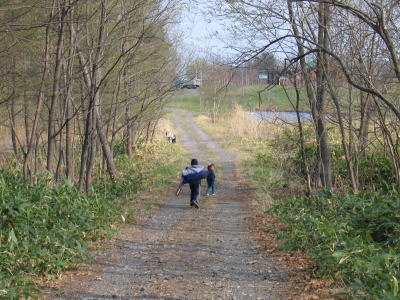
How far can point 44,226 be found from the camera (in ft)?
28.6

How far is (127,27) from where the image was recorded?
13.8m

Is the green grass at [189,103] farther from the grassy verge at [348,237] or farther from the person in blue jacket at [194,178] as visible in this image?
the grassy verge at [348,237]

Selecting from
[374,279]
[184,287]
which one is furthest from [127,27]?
[374,279]

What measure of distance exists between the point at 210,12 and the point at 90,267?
540 centimetres

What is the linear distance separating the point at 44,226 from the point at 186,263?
2339 millimetres

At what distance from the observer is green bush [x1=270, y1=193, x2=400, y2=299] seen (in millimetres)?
5902

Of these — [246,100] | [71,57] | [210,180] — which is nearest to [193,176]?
[210,180]

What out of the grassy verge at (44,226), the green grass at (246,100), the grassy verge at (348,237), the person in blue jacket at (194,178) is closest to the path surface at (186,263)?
the person in blue jacket at (194,178)

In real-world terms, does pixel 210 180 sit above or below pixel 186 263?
above

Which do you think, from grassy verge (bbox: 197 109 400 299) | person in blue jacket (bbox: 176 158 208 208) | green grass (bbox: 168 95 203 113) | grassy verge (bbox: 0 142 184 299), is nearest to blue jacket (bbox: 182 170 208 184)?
person in blue jacket (bbox: 176 158 208 208)

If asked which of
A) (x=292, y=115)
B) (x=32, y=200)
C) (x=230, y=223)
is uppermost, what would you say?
(x=292, y=115)

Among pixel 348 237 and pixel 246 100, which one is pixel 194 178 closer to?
pixel 348 237

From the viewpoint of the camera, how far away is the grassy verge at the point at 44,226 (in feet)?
22.7

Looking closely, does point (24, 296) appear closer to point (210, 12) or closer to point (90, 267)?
point (90, 267)
